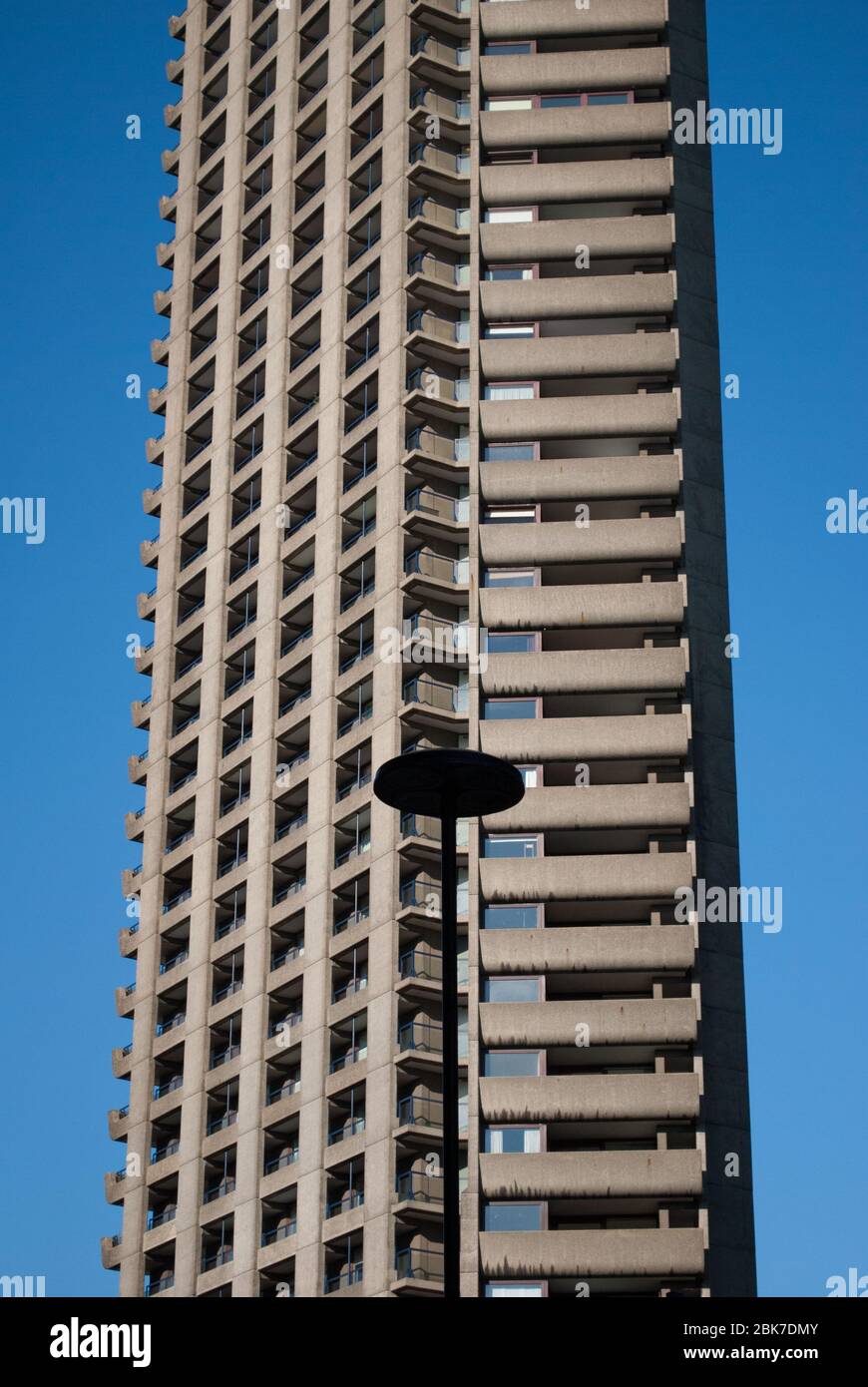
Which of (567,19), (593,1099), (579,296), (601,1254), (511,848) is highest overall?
(567,19)

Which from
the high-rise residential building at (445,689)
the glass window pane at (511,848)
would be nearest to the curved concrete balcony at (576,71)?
the high-rise residential building at (445,689)

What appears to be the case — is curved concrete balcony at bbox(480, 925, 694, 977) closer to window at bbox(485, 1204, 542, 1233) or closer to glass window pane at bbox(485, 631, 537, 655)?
window at bbox(485, 1204, 542, 1233)

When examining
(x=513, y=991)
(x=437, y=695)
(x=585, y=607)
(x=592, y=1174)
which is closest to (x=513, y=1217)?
(x=592, y=1174)

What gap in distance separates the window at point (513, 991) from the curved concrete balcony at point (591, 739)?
7205 millimetres

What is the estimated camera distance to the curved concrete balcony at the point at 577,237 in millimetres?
80438

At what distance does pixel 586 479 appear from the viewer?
77.1m

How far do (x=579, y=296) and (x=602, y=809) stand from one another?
18878 mm

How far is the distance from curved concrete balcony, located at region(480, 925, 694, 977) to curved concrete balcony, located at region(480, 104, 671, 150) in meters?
29.2

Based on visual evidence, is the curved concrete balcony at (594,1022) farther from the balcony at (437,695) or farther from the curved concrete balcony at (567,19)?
the curved concrete balcony at (567,19)

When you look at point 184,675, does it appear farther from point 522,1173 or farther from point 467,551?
point 522,1173

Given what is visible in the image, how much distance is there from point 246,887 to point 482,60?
1217 inches

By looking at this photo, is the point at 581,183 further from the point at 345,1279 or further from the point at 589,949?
the point at 345,1279

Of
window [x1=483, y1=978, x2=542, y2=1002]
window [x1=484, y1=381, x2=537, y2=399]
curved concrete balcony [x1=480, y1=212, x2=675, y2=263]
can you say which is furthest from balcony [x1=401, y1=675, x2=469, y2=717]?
curved concrete balcony [x1=480, y1=212, x2=675, y2=263]

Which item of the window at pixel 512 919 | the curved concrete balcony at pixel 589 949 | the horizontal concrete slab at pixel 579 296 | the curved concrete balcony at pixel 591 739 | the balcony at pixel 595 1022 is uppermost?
the horizontal concrete slab at pixel 579 296
